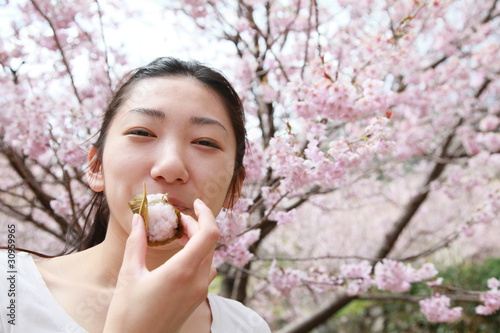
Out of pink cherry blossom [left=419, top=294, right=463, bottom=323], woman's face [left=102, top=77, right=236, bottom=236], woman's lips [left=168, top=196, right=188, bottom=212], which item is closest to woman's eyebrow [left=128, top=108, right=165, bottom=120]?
woman's face [left=102, top=77, right=236, bottom=236]

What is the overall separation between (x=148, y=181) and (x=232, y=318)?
622 mm

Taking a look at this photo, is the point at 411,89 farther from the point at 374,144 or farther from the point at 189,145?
the point at 189,145

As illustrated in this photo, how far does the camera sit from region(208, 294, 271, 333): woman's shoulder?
1.25m

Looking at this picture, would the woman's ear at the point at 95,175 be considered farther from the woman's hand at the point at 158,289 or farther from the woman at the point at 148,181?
the woman's hand at the point at 158,289

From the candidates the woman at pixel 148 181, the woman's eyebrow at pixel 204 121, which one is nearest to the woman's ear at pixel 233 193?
the woman at pixel 148 181

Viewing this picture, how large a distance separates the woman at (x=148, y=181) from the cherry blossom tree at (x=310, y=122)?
2.03 ft

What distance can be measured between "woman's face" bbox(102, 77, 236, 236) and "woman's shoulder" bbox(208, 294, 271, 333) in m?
0.39

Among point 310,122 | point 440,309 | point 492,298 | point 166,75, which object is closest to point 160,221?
point 166,75

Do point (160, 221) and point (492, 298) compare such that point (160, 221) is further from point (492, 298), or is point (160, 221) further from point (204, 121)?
point (492, 298)

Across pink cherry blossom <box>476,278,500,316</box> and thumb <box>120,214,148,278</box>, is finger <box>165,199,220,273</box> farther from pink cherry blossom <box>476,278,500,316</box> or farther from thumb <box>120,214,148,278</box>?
pink cherry blossom <box>476,278,500,316</box>

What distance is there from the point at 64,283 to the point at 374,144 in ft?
4.43

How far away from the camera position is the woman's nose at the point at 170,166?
962 mm

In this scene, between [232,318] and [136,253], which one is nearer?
[136,253]

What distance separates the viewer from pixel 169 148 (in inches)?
39.9
